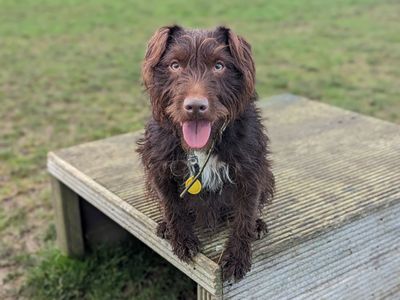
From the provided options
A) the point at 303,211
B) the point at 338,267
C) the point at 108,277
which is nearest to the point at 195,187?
the point at 303,211

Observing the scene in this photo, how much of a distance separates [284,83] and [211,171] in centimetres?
530

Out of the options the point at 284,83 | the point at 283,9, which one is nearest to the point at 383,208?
the point at 284,83

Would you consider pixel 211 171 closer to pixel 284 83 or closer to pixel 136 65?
pixel 284 83

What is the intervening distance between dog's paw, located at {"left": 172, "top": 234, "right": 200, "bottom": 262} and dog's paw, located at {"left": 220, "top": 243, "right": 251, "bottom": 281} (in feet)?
0.50

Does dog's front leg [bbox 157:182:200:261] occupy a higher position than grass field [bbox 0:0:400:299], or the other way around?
dog's front leg [bbox 157:182:200:261]

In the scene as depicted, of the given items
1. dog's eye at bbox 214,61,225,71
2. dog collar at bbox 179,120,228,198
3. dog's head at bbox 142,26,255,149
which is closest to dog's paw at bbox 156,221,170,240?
dog collar at bbox 179,120,228,198

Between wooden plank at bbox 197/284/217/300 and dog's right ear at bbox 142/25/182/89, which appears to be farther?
wooden plank at bbox 197/284/217/300

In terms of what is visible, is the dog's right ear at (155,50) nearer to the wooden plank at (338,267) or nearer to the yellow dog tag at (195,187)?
the yellow dog tag at (195,187)

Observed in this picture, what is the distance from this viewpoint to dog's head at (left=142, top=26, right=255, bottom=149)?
207 cm

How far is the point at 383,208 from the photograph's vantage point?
291 centimetres

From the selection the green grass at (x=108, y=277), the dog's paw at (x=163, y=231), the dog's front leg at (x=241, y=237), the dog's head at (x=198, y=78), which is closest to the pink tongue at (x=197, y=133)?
the dog's head at (x=198, y=78)

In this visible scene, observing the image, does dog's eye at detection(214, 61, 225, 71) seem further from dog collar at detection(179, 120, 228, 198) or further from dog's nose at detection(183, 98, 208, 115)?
dog collar at detection(179, 120, 228, 198)

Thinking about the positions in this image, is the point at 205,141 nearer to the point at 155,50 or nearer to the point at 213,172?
the point at 213,172

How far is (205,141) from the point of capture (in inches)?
83.2
